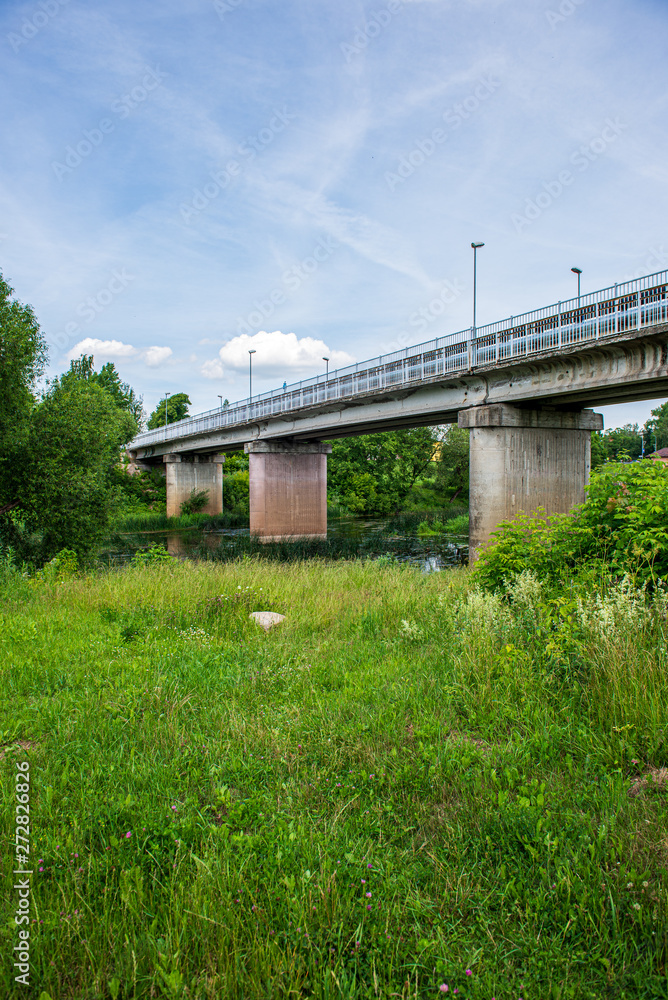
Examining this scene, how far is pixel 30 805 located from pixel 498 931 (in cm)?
258

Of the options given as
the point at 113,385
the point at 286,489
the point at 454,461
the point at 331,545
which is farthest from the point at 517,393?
the point at 113,385

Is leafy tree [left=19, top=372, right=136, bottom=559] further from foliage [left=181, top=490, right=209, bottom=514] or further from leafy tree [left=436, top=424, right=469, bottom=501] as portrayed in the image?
leafy tree [left=436, top=424, right=469, bottom=501]

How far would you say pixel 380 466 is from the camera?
60.1 meters

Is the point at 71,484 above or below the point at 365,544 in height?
above

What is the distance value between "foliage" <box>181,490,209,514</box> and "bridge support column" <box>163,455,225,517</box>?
377 mm

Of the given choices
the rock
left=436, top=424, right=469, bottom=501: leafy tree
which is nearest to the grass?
the rock

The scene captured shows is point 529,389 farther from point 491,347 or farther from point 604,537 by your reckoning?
point 604,537

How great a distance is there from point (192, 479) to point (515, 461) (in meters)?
39.2

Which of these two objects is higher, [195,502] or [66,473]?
[66,473]

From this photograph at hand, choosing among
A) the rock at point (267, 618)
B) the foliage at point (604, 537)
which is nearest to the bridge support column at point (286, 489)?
the rock at point (267, 618)

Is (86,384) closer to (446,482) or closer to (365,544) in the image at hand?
(365,544)

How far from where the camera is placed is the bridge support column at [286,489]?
4016 cm

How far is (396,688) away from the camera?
4734 millimetres

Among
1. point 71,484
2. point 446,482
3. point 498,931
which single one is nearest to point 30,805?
point 498,931
